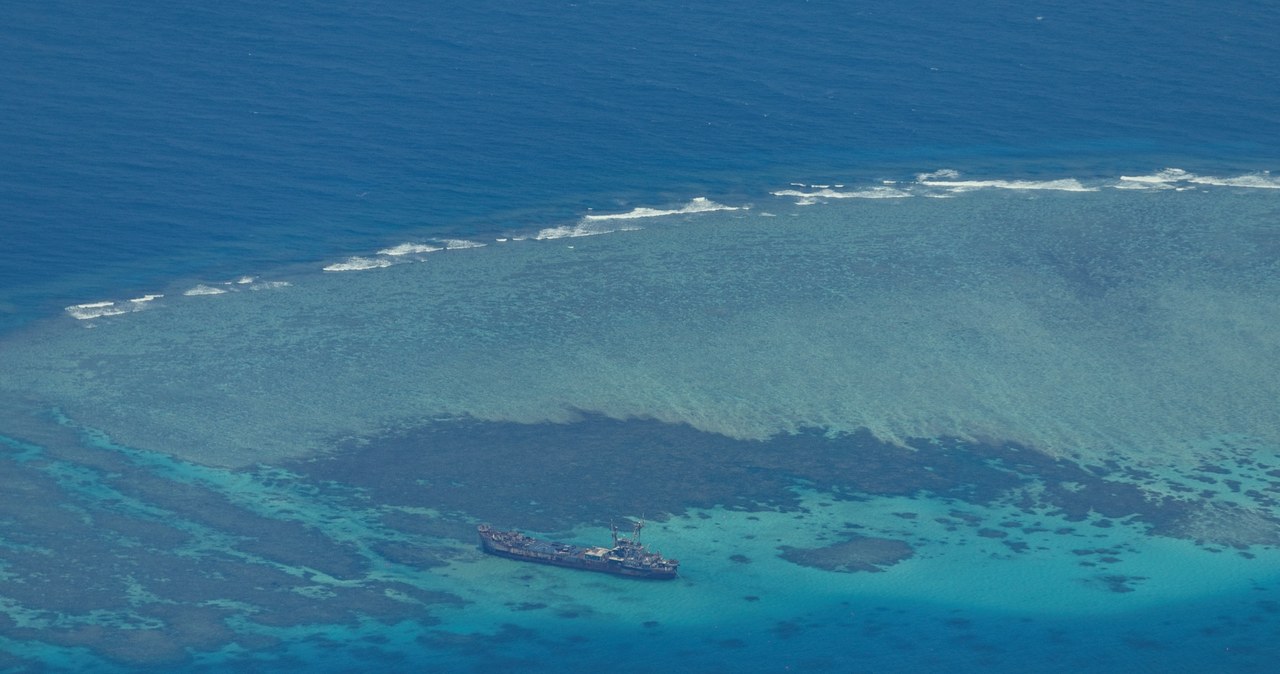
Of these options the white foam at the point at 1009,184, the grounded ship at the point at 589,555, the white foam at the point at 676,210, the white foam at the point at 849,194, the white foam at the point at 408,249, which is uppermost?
the white foam at the point at 1009,184

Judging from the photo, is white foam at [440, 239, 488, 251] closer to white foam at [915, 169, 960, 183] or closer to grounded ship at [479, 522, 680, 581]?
white foam at [915, 169, 960, 183]

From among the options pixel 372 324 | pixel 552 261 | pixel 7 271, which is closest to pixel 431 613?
pixel 372 324

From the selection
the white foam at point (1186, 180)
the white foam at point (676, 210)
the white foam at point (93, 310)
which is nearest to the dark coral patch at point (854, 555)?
the white foam at point (676, 210)

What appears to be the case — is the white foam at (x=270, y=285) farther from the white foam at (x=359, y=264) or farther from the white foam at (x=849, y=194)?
the white foam at (x=849, y=194)

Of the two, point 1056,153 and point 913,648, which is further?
point 1056,153

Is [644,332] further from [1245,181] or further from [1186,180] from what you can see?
[1245,181]

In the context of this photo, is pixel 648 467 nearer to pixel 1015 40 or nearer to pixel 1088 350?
pixel 1088 350

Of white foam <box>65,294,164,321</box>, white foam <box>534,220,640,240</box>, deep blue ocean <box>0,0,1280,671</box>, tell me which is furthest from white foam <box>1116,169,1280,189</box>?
white foam <box>65,294,164,321</box>
